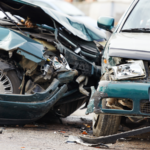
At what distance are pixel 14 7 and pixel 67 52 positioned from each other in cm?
122

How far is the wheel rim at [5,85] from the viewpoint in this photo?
178 inches

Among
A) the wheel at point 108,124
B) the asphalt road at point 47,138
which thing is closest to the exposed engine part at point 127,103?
the wheel at point 108,124

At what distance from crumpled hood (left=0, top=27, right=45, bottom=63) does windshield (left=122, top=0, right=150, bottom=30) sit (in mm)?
1214

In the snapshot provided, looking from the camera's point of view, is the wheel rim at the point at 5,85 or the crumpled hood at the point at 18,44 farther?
the wheel rim at the point at 5,85

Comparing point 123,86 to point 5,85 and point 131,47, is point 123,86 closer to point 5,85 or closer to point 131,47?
point 131,47

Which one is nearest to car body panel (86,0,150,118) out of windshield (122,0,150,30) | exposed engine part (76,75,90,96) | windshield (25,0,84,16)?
windshield (122,0,150,30)

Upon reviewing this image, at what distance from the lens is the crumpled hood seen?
4.39 metres

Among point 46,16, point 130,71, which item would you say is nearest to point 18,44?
point 46,16

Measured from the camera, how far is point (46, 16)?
5.23 m

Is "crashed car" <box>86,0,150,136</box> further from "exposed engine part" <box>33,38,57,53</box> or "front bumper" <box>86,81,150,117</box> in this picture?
"exposed engine part" <box>33,38,57,53</box>

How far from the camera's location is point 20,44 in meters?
4.41

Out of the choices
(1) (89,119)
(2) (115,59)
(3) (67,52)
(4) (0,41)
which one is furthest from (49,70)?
(1) (89,119)

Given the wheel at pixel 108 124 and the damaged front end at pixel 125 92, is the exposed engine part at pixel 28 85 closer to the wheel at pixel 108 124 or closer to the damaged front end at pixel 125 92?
the wheel at pixel 108 124

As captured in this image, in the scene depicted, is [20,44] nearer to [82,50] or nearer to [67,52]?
[67,52]
